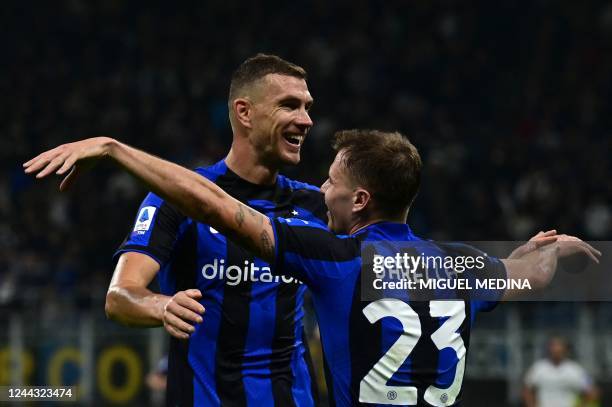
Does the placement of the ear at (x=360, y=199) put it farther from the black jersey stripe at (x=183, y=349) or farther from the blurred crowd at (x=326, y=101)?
the blurred crowd at (x=326, y=101)

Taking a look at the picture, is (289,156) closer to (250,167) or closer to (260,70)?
(250,167)

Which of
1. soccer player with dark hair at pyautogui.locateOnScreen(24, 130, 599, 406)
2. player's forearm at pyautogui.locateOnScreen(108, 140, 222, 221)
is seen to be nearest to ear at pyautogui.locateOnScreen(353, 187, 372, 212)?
soccer player with dark hair at pyautogui.locateOnScreen(24, 130, 599, 406)

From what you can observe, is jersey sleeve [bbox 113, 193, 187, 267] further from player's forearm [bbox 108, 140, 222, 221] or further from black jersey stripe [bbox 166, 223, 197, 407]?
player's forearm [bbox 108, 140, 222, 221]

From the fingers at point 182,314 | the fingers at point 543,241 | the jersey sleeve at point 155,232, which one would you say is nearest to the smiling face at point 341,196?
the fingers at point 182,314

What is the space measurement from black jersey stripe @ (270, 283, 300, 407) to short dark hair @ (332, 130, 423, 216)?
96cm

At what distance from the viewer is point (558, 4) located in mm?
17844

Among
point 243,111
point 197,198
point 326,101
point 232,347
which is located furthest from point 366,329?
point 326,101

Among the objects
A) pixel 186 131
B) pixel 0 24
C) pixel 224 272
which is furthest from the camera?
pixel 0 24

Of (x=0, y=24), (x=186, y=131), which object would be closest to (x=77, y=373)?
(x=186, y=131)

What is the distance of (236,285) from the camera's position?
4383 mm

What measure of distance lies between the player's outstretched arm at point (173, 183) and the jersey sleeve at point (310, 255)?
4 centimetres

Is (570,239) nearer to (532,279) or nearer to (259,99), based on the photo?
(532,279)

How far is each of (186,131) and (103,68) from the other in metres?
2.52

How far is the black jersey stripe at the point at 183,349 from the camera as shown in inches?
172
